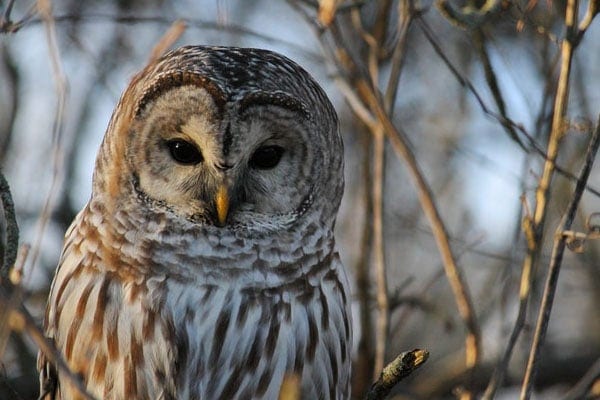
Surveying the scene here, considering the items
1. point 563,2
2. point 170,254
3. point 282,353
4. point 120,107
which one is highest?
point 563,2

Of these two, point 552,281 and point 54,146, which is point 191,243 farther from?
point 552,281

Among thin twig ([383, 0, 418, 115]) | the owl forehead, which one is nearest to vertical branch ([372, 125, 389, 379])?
thin twig ([383, 0, 418, 115])

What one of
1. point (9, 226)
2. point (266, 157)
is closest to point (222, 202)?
point (266, 157)

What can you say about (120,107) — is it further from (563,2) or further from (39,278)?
(563,2)

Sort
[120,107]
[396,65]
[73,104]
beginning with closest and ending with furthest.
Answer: [120,107] < [396,65] < [73,104]

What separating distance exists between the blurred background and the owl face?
0.33 metres

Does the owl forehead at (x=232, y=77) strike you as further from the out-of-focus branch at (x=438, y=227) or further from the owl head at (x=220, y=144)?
the out-of-focus branch at (x=438, y=227)

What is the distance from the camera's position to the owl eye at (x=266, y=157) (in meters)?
3.72

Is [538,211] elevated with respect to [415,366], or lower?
elevated

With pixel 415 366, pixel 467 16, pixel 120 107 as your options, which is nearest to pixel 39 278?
pixel 120 107

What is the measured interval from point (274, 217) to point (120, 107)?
0.67 metres

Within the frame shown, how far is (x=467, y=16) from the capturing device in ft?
11.6

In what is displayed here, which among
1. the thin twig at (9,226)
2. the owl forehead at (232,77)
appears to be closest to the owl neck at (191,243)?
the owl forehead at (232,77)

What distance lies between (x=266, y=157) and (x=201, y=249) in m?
0.39
